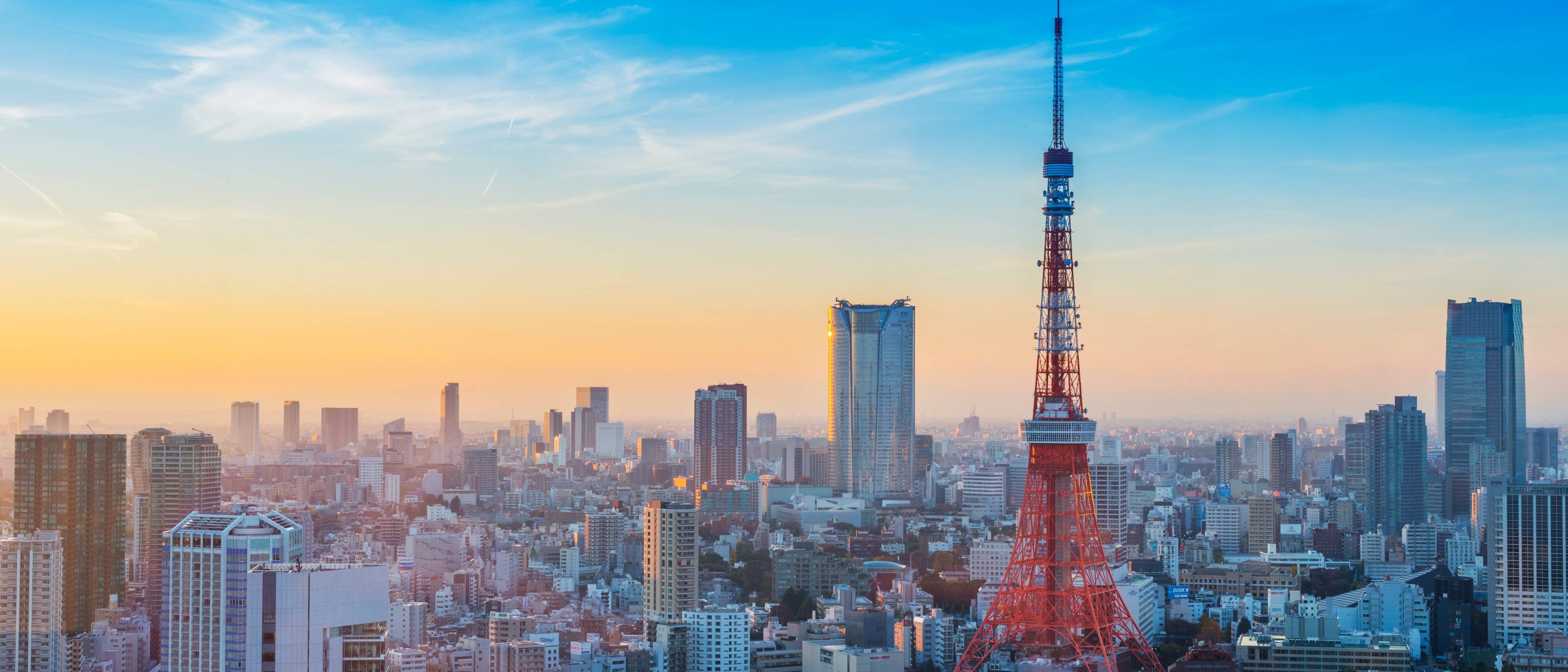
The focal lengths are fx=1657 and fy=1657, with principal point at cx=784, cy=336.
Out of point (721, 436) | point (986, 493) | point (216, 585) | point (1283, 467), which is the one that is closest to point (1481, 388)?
point (1283, 467)

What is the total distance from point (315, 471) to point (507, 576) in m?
3.67

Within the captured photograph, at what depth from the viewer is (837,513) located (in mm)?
29125

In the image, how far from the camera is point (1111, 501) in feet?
74.8

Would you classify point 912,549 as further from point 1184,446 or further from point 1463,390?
point 1463,390

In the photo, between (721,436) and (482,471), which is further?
(721,436)

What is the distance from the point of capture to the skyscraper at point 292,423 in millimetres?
14516

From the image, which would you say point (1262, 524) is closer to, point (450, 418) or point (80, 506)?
point (450, 418)

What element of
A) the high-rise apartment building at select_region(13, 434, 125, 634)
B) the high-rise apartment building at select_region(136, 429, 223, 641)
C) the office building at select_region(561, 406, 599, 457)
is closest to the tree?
the high-rise apartment building at select_region(136, 429, 223, 641)

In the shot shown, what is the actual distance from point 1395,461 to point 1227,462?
4163 mm

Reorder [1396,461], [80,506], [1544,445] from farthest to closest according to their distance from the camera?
1. [1396,461]
2. [1544,445]
3. [80,506]

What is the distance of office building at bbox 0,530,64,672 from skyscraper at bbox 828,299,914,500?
76.0ft

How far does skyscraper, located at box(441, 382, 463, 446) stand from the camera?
16.0m

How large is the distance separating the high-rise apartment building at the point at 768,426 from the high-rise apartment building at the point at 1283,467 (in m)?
9.26

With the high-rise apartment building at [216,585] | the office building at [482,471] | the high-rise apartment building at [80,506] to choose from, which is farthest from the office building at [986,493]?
the high-rise apartment building at [216,585]
